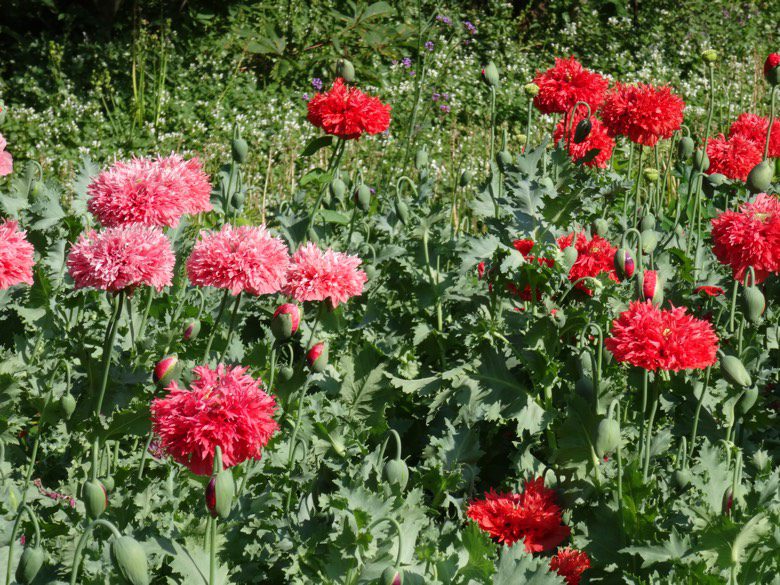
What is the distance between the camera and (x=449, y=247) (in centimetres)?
303

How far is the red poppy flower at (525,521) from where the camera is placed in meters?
2.04

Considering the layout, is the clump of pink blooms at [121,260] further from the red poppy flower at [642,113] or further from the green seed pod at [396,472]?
the red poppy flower at [642,113]

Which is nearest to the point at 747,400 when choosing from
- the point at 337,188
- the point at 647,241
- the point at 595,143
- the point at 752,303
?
the point at 752,303

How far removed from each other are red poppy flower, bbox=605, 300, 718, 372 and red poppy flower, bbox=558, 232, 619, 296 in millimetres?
511

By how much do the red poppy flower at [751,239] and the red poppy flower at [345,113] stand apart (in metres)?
1.08

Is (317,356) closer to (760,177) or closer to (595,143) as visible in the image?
(760,177)

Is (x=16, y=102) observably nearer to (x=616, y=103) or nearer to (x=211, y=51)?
(x=211, y=51)

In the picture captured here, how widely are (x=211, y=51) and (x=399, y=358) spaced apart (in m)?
5.58

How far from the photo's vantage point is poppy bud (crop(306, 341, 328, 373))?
2207mm

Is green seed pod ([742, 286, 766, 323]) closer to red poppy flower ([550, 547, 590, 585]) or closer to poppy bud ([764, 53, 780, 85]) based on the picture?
red poppy flower ([550, 547, 590, 585])

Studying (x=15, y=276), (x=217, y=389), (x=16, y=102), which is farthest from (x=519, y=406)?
(x=16, y=102)

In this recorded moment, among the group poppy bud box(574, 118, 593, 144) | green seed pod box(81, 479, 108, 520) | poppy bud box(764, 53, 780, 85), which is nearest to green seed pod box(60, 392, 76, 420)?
green seed pod box(81, 479, 108, 520)

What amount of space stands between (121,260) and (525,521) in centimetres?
98

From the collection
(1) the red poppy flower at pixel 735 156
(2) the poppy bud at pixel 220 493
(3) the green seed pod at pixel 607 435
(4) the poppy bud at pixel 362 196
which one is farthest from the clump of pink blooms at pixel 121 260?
(1) the red poppy flower at pixel 735 156
